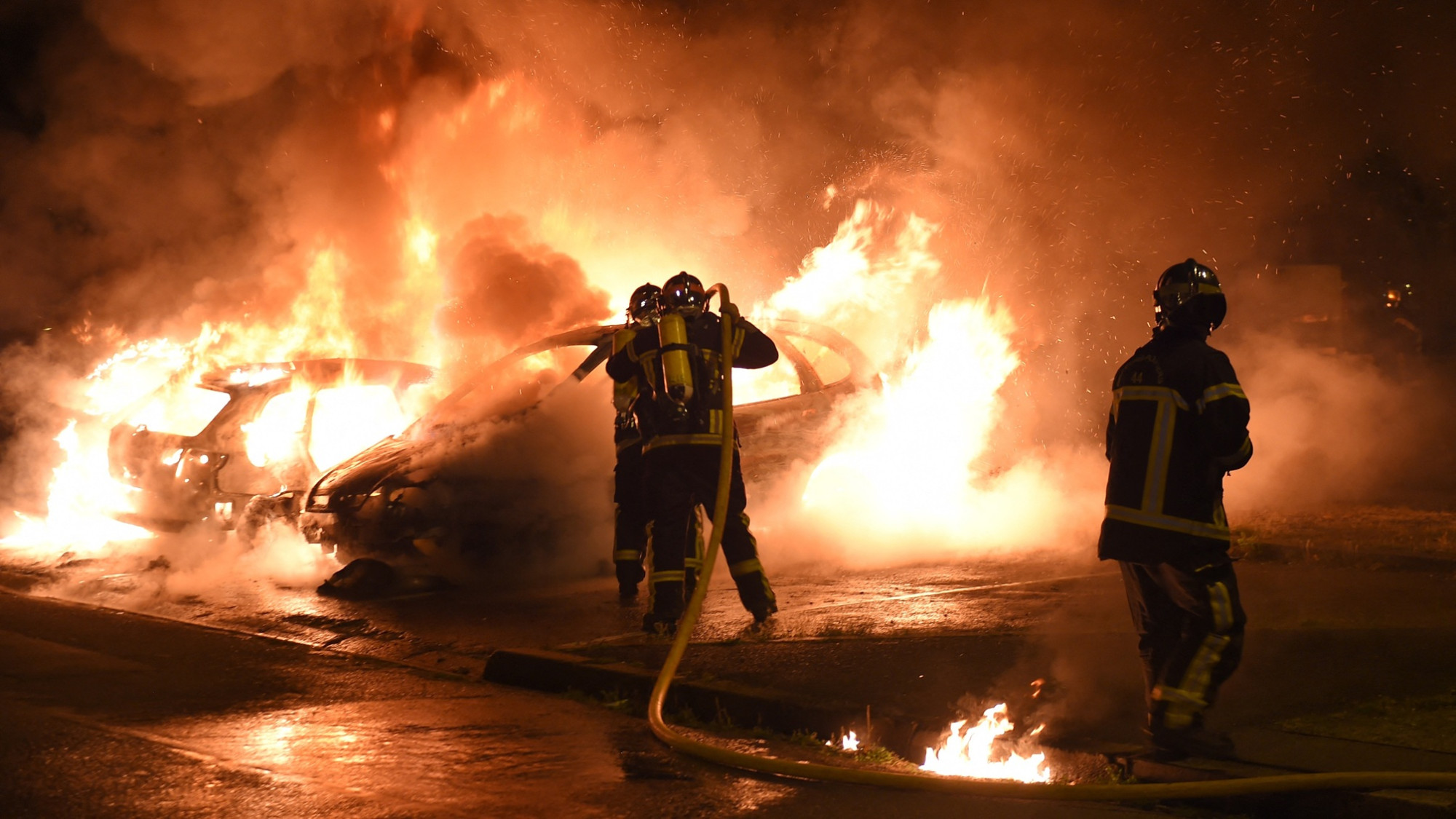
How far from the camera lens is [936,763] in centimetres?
391

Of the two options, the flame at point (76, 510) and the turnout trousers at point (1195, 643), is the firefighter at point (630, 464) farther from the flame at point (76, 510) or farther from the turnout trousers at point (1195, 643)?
the flame at point (76, 510)

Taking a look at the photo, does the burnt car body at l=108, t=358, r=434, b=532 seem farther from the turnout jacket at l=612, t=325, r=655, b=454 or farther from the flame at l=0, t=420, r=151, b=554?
the turnout jacket at l=612, t=325, r=655, b=454

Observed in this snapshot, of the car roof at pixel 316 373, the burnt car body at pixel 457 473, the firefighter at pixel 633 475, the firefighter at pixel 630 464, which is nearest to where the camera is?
the firefighter at pixel 633 475

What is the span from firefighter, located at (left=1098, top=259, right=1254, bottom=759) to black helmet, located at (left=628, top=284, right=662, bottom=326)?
109 inches

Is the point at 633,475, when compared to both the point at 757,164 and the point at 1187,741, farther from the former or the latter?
the point at 757,164

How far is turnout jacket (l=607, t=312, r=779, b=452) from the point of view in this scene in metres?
5.71

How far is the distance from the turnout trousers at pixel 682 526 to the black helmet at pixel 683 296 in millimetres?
638

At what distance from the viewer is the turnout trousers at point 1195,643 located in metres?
3.62

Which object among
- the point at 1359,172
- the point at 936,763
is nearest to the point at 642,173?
the point at 1359,172

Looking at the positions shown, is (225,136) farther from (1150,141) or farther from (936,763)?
(936,763)

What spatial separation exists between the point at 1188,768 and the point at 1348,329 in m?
17.8

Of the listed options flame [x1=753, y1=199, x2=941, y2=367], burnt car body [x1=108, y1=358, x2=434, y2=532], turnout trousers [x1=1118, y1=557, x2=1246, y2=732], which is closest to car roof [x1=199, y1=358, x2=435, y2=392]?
burnt car body [x1=108, y1=358, x2=434, y2=532]

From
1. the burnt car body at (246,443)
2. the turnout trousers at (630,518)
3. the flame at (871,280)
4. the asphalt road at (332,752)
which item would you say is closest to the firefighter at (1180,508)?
the asphalt road at (332,752)

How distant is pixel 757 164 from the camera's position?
13328 millimetres
